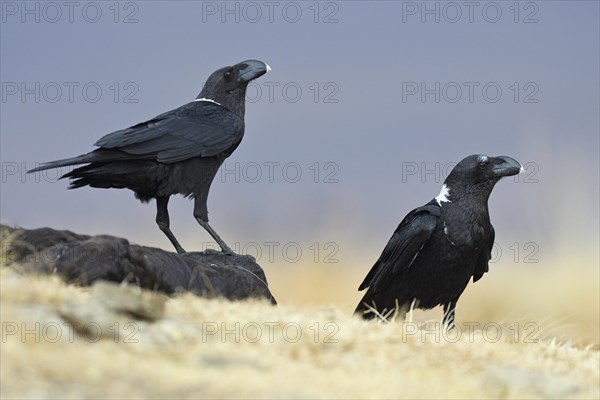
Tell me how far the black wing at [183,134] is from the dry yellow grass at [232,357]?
7.65ft

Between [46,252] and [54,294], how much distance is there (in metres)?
1.19

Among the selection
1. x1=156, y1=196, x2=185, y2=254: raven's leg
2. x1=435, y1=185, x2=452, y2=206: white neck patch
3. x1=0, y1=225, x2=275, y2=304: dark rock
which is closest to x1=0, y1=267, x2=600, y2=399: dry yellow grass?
Answer: x1=0, y1=225, x2=275, y2=304: dark rock

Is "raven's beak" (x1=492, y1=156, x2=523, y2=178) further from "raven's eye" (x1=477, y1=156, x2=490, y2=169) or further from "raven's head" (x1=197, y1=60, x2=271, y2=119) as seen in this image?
"raven's head" (x1=197, y1=60, x2=271, y2=119)

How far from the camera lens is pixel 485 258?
9.53 m

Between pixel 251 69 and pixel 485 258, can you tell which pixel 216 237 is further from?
pixel 485 258

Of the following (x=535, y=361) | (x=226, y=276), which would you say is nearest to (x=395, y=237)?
(x=226, y=276)

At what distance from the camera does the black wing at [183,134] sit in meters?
8.61

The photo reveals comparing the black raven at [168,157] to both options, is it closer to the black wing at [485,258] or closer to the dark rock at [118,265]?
the dark rock at [118,265]

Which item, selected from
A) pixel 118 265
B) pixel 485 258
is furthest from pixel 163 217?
pixel 485 258

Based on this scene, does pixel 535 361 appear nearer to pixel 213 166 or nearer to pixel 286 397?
pixel 286 397

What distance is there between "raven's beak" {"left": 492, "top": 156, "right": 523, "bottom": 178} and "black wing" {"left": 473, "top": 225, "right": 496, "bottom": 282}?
1.89ft

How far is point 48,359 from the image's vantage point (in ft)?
15.1

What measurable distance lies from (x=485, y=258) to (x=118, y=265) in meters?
4.36

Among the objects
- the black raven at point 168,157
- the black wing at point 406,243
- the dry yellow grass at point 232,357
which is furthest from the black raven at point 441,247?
the dry yellow grass at point 232,357
